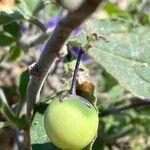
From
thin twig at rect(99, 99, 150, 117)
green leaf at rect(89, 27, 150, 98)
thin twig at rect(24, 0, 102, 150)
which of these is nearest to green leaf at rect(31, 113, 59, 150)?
thin twig at rect(24, 0, 102, 150)

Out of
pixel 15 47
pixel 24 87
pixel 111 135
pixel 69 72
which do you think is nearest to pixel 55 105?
pixel 69 72

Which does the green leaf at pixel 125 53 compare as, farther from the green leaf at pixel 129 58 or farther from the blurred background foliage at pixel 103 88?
the blurred background foliage at pixel 103 88

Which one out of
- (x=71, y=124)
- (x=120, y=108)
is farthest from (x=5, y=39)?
(x=71, y=124)

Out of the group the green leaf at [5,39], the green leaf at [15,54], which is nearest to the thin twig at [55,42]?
the green leaf at [5,39]

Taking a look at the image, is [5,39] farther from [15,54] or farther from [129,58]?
[129,58]

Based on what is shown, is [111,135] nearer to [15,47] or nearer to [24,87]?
[15,47]

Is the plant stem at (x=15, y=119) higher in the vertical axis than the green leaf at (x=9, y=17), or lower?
lower
